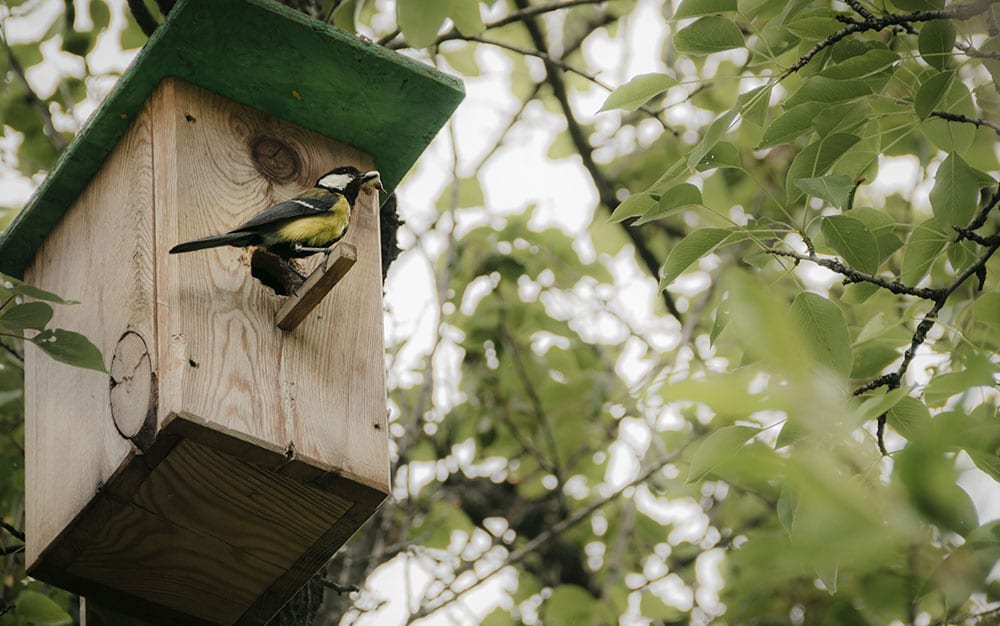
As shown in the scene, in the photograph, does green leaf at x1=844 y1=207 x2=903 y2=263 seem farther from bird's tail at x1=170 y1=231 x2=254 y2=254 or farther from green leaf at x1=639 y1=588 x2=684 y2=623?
green leaf at x1=639 y1=588 x2=684 y2=623

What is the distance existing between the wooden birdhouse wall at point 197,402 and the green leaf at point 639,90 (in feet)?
2.37

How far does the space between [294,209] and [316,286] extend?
26cm

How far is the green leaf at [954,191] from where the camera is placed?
2023mm

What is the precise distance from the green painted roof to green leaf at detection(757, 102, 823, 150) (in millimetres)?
798

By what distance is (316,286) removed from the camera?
2068 mm

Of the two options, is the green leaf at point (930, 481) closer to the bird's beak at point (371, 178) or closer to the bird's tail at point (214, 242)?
the bird's tail at point (214, 242)

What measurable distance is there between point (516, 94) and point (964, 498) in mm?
3530

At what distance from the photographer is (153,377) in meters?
1.99

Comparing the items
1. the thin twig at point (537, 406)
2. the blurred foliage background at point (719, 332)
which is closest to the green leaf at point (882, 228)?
the blurred foliage background at point (719, 332)

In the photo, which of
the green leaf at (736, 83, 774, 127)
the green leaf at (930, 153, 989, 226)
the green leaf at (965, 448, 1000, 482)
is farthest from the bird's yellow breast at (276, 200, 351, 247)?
the green leaf at (965, 448, 1000, 482)

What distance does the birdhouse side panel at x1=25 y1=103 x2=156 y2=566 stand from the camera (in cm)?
208

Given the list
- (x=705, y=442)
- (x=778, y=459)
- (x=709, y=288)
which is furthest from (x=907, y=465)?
(x=709, y=288)

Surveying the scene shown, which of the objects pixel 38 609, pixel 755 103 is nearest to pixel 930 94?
pixel 755 103

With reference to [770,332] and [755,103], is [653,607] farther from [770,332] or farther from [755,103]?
[770,332]
